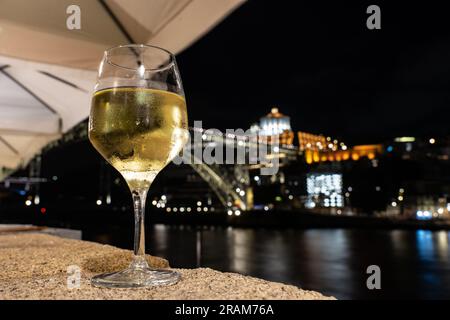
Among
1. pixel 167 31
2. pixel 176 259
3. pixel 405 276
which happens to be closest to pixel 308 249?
pixel 405 276

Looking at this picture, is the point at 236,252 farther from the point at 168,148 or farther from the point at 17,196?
the point at 17,196

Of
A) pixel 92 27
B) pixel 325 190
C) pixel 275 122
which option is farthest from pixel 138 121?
pixel 275 122

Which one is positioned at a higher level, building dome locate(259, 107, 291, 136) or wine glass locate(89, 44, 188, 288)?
building dome locate(259, 107, 291, 136)

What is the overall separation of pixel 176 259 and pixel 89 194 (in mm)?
28406

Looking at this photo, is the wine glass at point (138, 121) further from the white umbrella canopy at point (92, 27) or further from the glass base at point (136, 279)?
the white umbrella canopy at point (92, 27)

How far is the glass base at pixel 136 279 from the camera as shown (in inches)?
23.1

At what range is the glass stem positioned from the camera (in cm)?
65

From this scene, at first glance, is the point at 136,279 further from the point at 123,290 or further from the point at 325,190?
the point at 325,190

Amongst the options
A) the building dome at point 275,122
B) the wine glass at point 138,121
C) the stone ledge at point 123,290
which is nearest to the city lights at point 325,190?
the building dome at point 275,122

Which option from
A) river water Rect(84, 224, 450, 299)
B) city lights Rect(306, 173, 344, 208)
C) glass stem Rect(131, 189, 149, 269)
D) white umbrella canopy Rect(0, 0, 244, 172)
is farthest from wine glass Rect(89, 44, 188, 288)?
city lights Rect(306, 173, 344, 208)

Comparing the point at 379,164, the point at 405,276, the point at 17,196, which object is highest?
the point at 379,164

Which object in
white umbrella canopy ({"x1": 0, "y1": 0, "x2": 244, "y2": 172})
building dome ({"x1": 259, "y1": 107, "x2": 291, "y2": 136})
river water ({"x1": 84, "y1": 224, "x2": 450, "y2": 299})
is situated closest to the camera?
white umbrella canopy ({"x1": 0, "y1": 0, "x2": 244, "y2": 172})

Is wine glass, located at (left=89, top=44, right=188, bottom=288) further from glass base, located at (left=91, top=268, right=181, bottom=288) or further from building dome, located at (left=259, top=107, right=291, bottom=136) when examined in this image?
building dome, located at (left=259, top=107, right=291, bottom=136)
